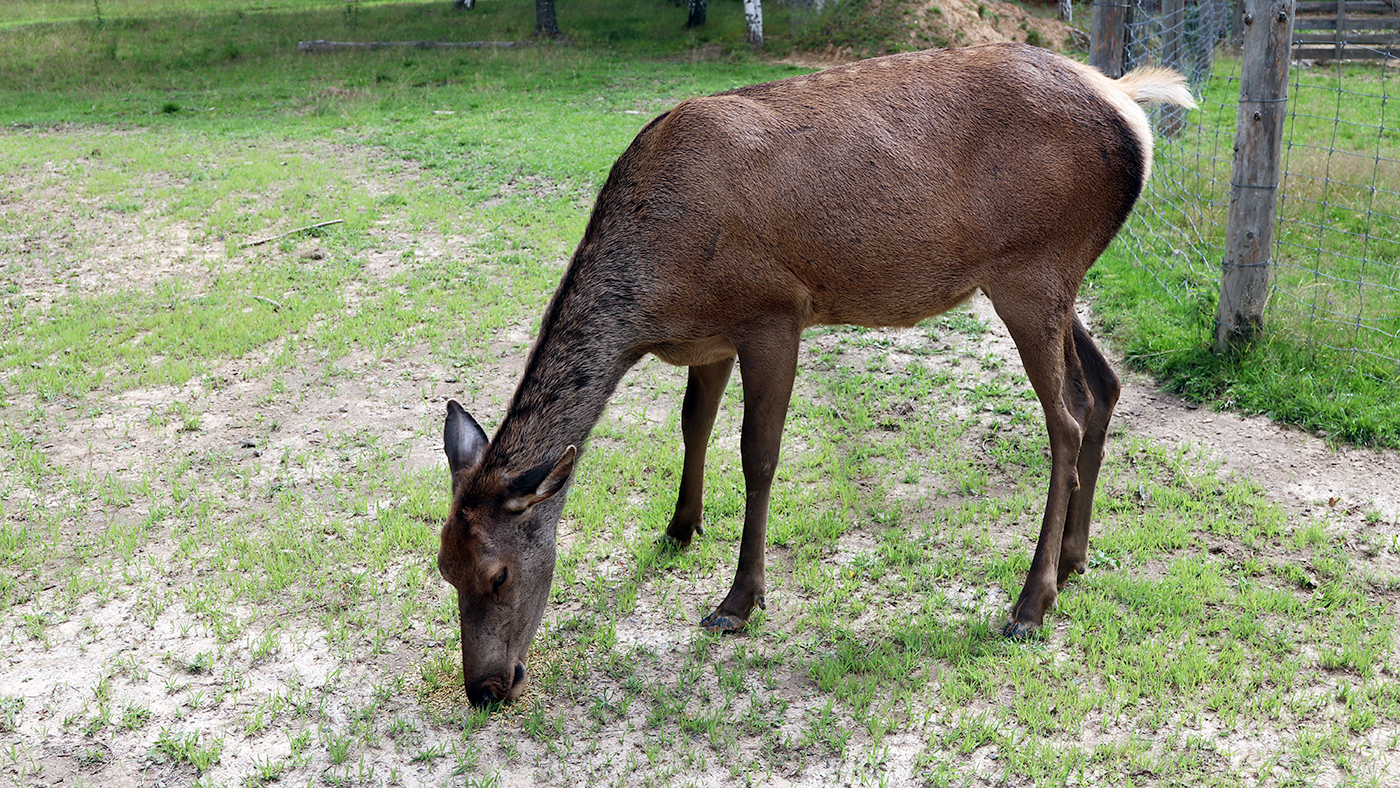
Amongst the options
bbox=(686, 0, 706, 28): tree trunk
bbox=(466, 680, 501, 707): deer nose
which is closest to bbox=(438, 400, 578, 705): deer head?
bbox=(466, 680, 501, 707): deer nose

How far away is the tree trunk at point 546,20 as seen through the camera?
23219 mm

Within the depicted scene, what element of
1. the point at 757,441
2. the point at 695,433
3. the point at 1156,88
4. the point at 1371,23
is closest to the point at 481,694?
the point at 757,441

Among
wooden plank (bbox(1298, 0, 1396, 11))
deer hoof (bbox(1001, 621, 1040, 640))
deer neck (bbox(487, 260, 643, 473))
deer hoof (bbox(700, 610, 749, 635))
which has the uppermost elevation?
wooden plank (bbox(1298, 0, 1396, 11))

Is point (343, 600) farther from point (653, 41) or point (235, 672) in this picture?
point (653, 41)

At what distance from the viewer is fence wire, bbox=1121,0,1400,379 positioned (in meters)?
6.21

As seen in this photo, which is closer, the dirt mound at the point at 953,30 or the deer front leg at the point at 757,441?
the deer front leg at the point at 757,441

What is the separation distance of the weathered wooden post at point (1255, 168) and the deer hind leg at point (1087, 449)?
6.32ft

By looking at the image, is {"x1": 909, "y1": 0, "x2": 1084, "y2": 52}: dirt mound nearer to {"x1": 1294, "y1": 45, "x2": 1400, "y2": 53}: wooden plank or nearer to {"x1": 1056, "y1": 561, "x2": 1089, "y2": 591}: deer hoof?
{"x1": 1294, "y1": 45, "x2": 1400, "y2": 53}: wooden plank

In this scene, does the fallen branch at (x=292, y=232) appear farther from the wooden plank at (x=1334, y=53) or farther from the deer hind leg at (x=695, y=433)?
the wooden plank at (x=1334, y=53)

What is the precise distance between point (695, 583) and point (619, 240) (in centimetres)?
160

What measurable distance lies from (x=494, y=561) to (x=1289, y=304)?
212 inches

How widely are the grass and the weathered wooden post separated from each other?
4.24ft

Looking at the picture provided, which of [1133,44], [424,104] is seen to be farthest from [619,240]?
[424,104]

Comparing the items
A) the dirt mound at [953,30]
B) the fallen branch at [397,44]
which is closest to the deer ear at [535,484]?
the dirt mound at [953,30]
